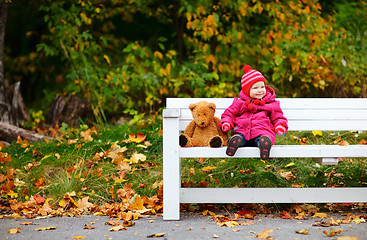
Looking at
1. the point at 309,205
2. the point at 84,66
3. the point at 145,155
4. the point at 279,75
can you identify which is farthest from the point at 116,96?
the point at 309,205

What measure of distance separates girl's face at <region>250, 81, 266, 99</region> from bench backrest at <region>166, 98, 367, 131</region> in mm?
321

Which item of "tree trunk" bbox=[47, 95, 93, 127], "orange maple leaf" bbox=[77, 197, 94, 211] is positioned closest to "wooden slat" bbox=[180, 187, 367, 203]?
"orange maple leaf" bbox=[77, 197, 94, 211]

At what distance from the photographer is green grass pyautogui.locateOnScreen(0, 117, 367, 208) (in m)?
3.70

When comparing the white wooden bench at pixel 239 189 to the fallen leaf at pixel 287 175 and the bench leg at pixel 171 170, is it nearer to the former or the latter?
the bench leg at pixel 171 170

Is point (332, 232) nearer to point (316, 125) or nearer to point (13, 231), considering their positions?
point (316, 125)

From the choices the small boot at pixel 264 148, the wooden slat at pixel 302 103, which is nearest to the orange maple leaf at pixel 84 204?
the wooden slat at pixel 302 103

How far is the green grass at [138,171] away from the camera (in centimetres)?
370

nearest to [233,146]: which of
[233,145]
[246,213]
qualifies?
[233,145]

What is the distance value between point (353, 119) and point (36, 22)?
7281 mm

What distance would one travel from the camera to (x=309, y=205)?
3.52 metres

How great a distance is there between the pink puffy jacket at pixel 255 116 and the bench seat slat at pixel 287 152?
0.63ft

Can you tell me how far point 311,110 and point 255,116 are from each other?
0.66m

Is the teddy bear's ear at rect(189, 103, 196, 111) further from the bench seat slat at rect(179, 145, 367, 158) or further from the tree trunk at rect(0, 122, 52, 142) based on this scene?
the tree trunk at rect(0, 122, 52, 142)

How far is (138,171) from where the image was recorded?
13.3ft
